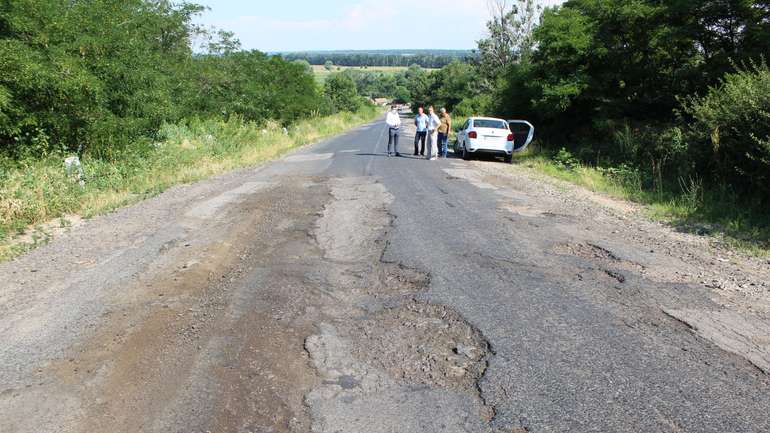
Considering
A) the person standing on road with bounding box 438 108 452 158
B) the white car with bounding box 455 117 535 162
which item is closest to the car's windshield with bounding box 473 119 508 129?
the white car with bounding box 455 117 535 162

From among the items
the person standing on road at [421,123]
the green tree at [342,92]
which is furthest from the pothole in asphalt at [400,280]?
the green tree at [342,92]

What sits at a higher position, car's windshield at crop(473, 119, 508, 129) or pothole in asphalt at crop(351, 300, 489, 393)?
car's windshield at crop(473, 119, 508, 129)

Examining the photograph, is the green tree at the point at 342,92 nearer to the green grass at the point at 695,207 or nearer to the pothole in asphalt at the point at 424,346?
the green grass at the point at 695,207

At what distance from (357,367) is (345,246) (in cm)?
326

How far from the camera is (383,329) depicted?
454 cm

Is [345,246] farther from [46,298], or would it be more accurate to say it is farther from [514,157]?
[514,157]

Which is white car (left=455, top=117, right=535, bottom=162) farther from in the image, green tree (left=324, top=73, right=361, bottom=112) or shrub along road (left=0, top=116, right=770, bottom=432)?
green tree (left=324, top=73, right=361, bottom=112)

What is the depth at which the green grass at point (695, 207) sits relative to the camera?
26.6 feet

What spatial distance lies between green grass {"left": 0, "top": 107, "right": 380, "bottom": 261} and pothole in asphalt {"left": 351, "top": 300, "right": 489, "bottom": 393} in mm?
5223

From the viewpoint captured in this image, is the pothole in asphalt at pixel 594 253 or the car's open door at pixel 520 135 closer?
the pothole in asphalt at pixel 594 253

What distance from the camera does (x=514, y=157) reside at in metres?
20.9

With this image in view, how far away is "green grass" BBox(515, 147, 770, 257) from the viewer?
26.6 feet

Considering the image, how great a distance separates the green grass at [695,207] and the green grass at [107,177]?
9373mm

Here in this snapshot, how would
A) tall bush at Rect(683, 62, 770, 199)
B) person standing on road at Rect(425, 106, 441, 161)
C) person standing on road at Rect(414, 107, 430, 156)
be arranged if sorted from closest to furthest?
tall bush at Rect(683, 62, 770, 199)
person standing on road at Rect(414, 107, 430, 156)
person standing on road at Rect(425, 106, 441, 161)
